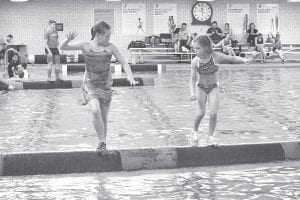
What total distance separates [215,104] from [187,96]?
773 cm

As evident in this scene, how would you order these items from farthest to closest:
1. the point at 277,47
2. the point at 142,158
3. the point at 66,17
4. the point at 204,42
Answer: the point at 66,17
the point at 277,47
the point at 204,42
the point at 142,158

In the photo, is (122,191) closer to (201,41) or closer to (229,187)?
(229,187)

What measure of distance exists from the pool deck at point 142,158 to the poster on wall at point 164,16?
2365 centimetres

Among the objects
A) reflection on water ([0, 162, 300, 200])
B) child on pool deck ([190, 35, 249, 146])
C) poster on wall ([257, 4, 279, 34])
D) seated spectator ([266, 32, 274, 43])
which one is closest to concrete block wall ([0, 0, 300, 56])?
poster on wall ([257, 4, 279, 34])

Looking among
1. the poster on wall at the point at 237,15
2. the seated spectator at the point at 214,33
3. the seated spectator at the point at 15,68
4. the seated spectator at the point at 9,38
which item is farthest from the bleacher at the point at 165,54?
the seated spectator at the point at 15,68

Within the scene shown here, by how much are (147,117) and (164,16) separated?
2012 cm

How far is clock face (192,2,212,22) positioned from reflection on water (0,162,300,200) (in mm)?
24469

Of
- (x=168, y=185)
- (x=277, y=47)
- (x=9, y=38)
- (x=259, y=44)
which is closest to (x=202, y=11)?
(x=259, y=44)

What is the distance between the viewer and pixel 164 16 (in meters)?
32.0

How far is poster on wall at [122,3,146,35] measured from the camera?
32000mm

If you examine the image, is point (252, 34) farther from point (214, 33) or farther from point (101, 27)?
point (101, 27)

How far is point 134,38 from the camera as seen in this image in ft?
105

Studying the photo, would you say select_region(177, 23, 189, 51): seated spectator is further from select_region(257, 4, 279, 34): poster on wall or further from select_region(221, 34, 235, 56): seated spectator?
select_region(257, 4, 279, 34): poster on wall

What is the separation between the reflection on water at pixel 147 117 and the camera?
968cm
